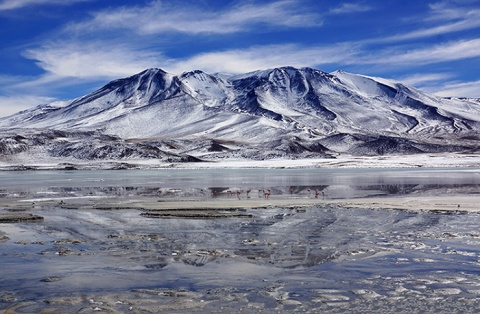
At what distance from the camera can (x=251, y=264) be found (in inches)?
526

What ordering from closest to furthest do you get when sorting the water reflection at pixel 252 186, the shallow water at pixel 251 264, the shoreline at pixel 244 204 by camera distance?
1. the shallow water at pixel 251 264
2. the shoreline at pixel 244 204
3. the water reflection at pixel 252 186

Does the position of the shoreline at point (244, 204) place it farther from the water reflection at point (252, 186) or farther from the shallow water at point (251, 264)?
the water reflection at point (252, 186)

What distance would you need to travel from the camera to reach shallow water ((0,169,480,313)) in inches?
405

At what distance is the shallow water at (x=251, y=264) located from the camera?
33.7ft

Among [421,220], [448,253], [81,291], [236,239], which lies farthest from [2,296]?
[421,220]

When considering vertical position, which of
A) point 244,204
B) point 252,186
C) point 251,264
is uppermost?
point 251,264

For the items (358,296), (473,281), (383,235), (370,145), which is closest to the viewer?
(358,296)

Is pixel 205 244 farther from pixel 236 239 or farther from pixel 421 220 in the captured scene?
pixel 421 220

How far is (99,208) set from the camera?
27.1m

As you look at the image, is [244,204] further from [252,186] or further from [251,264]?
[252,186]

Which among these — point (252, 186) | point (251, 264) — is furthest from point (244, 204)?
point (252, 186)

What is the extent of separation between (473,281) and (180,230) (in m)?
10.7

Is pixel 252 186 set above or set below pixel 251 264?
below

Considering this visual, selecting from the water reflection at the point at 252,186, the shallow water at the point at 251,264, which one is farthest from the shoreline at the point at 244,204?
the water reflection at the point at 252,186
